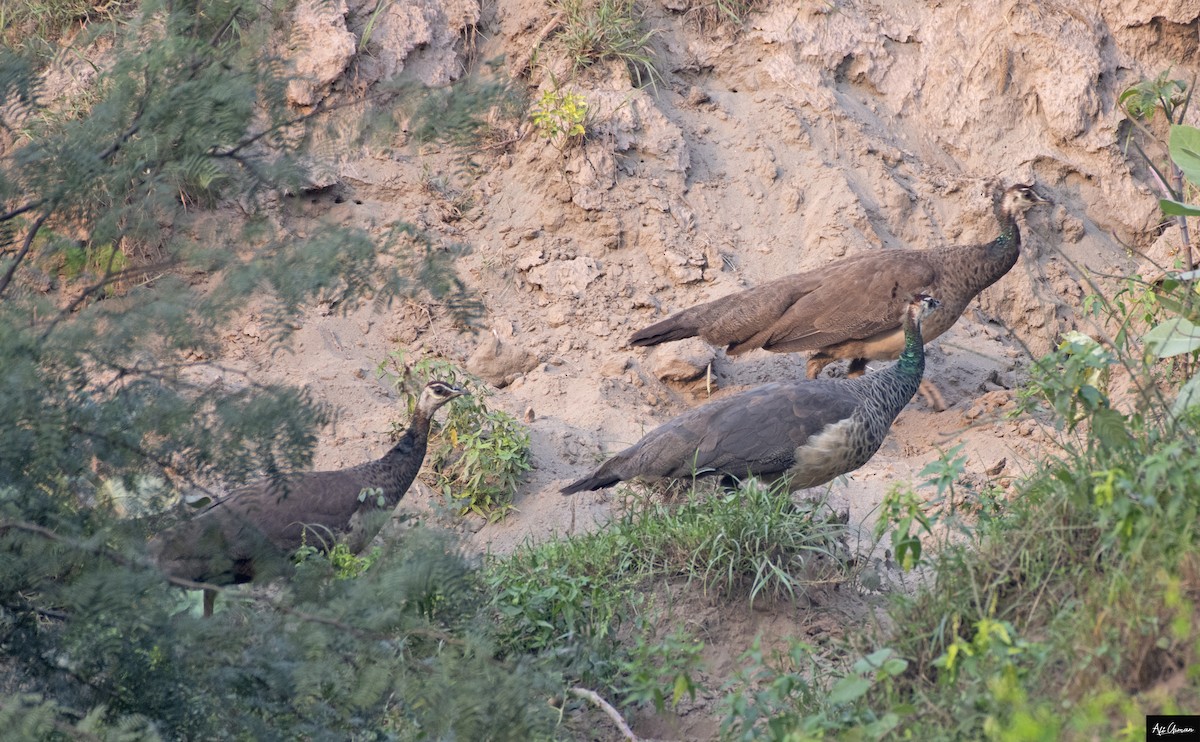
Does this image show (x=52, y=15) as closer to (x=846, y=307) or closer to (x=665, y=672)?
(x=846, y=307)

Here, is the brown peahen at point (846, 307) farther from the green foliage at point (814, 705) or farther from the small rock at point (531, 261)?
the green foliage at point (814, 705)

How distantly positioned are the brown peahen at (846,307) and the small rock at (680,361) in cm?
10

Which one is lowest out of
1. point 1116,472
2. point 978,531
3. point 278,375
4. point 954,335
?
point 954,335

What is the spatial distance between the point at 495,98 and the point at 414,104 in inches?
9.7

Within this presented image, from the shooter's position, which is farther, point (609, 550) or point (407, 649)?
point (609, 550)

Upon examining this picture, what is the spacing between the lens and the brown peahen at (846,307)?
27.0 feet

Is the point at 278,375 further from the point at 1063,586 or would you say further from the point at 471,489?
the point at 1063,586

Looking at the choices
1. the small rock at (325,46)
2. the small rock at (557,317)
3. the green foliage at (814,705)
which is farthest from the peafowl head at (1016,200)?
the green foliage at (814,705)

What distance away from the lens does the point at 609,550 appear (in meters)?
5.27

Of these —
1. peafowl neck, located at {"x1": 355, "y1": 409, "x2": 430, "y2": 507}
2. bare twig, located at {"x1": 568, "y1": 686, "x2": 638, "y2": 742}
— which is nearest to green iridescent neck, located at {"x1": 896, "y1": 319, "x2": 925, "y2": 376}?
peafowl neck, located at {"x1": 355, "y1": 409, "x2": 430, "y2": 507}

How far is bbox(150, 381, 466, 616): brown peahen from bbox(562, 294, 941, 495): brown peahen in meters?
0.90

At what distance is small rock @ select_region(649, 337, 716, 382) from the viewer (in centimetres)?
823

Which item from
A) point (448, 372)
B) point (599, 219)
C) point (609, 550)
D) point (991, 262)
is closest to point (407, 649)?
point (609, 550)

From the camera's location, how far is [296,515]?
5965 mm
